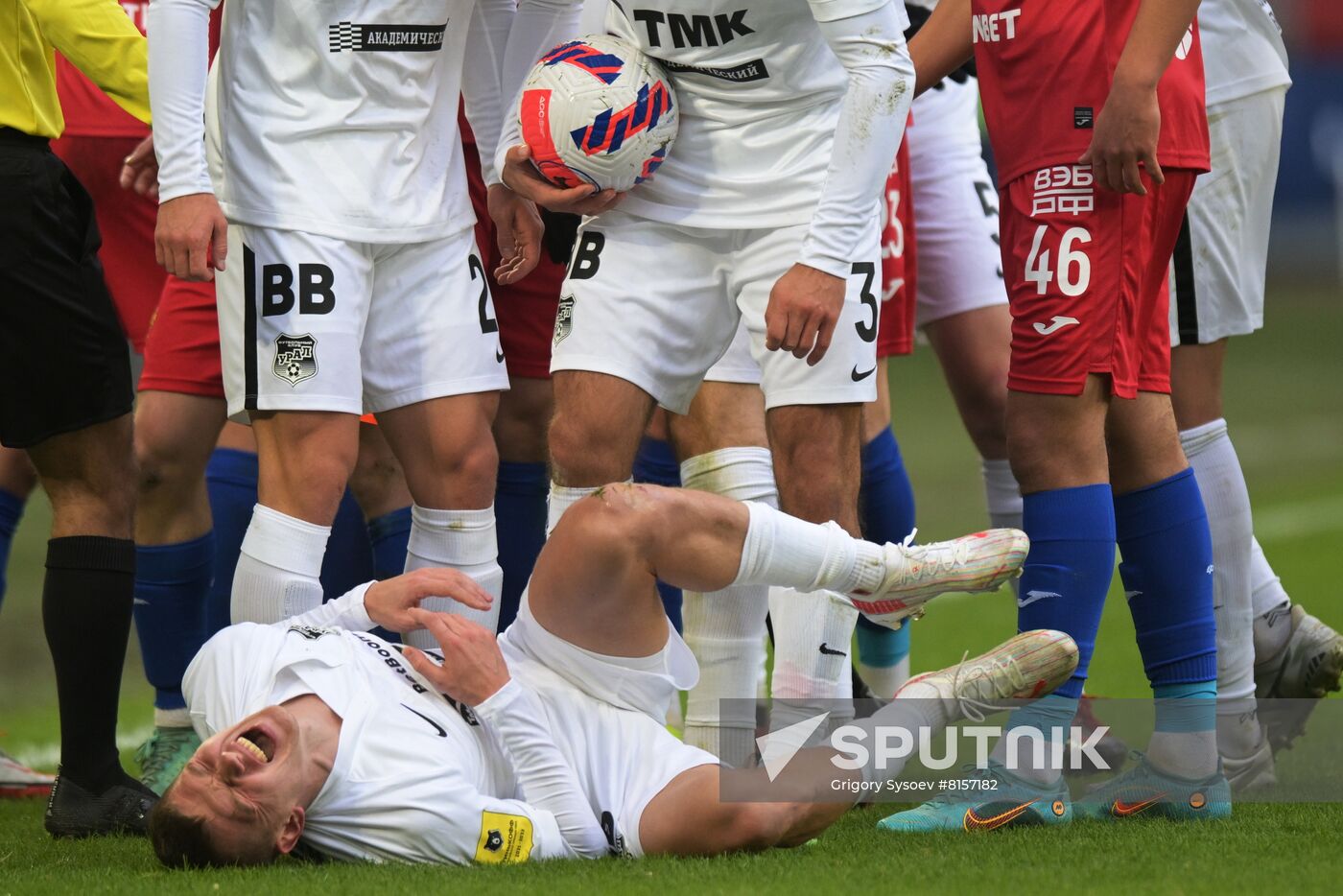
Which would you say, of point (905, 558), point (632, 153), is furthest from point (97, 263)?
point (905, 558)

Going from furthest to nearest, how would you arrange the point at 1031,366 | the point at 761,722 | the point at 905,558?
the point at 761,722 → the point at 1031,366 → the point at 905,558

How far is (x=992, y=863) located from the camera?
3.20 metres

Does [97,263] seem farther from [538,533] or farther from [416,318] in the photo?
[538,533]

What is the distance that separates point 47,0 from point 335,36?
59 cm

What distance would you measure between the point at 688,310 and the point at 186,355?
140 cm

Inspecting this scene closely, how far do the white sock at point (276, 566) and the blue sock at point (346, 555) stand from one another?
3.55ft

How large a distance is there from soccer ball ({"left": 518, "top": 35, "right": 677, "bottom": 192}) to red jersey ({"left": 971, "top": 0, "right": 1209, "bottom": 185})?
2.26 feet

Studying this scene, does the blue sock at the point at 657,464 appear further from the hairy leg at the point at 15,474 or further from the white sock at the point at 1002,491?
the hairy leg at the point at 15,474

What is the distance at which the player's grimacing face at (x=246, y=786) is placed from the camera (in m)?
3.23

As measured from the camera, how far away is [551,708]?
349 centimetres

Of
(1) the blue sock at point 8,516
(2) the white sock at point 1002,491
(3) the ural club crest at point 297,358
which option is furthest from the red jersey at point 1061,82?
(1) the blue sock at point 8,516

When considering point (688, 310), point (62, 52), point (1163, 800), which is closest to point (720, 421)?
point (688, 310)

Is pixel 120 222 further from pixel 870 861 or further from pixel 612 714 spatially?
pixel 870 861

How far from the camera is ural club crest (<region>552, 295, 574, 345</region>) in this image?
12.9 feet
